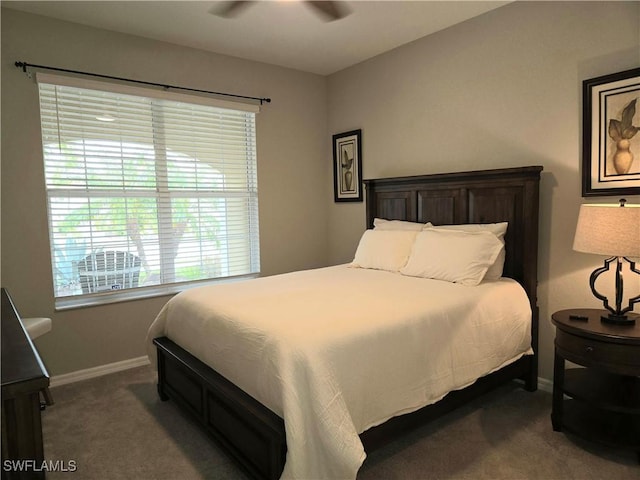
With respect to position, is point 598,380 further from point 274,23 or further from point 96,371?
point 96,371

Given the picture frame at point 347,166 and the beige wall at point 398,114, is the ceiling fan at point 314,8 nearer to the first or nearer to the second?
the beige wall at point 398,114

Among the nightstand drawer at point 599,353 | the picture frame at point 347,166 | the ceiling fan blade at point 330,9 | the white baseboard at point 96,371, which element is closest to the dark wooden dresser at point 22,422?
the nightstand drawer at point 599,353

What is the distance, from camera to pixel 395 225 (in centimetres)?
358

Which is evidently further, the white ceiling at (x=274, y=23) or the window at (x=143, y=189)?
the window at (x=143, y=189)

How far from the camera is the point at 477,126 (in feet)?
10.7

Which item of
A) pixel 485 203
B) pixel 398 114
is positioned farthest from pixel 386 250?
pixel 398 114

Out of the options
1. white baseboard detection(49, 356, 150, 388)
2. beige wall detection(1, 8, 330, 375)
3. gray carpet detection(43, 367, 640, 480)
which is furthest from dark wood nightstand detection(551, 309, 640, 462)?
white baseboard detection(49, 356, 150, 388)

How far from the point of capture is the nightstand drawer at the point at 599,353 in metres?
2.02

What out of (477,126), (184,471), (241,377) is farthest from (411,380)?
(477,126)

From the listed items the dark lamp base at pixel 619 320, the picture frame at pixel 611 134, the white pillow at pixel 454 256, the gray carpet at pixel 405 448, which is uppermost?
→ the picture frame at pixel 611 134

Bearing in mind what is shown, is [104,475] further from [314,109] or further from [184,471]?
[314,109]

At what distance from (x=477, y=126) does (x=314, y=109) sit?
1905 millimetres

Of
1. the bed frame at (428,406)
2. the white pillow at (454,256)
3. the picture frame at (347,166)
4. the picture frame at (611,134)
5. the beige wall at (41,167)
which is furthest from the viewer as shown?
the picture frame at (347,166)

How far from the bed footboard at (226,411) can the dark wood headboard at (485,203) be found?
2.02 metres
